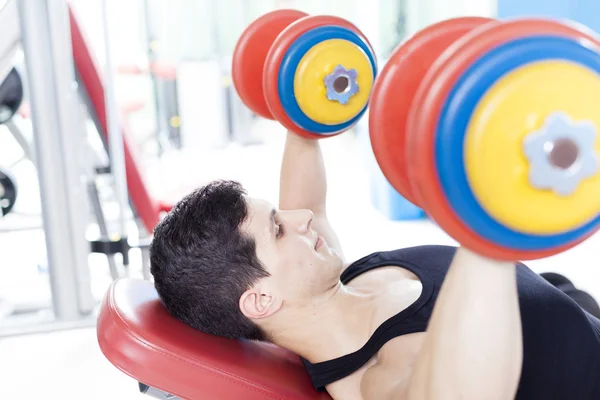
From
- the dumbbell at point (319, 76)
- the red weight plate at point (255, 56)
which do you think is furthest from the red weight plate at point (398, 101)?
the red weight plate at point (255, 56)

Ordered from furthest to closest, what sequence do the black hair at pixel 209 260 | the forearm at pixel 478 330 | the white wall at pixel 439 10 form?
1. the white wall at pixel 439 10
2. the black hair at pixel 209 260
3. the forearm at pixel 478 330

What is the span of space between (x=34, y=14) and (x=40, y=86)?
8.9 inches

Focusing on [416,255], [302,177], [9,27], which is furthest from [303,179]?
[9,27]

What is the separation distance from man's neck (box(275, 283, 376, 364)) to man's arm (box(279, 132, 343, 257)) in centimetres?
35

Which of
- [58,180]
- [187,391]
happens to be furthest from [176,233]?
[58,180]

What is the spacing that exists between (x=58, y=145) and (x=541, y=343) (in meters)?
1.69

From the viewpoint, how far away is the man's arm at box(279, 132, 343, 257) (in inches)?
59.8

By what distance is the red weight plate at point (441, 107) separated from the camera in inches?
21.9

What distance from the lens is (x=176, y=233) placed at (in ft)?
3.78

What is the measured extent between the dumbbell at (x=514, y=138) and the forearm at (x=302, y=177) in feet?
3.07

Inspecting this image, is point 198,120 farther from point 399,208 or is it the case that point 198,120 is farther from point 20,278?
point 20,278

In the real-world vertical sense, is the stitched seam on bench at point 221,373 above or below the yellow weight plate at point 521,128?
below

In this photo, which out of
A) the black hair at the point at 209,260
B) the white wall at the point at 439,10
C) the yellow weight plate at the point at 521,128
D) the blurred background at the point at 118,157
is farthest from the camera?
the white wall at the point at 439,10

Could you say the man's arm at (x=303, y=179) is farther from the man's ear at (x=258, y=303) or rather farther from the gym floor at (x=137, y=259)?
the gym floor at (x=137, y=259)
